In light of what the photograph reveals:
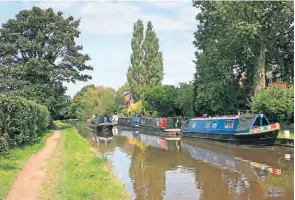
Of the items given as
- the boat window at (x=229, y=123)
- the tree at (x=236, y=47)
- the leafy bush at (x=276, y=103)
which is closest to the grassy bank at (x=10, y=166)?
the boat window at (x=229, y=123)

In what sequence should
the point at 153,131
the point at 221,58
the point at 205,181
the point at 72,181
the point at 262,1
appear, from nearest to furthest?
1. the point at 72,181
2. the point at 205,181
3. the point at 262,1
4. the point at 221,58
5. the point at 153,131

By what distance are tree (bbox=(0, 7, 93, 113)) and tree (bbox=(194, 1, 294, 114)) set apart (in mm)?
12679

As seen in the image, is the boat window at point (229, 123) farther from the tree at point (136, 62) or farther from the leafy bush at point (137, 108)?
the tree at point (136, 62)

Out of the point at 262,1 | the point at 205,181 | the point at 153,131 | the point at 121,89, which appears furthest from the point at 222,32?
the point at 121,89

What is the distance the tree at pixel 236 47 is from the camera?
85.5 ft

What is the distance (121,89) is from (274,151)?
77956 millimetres

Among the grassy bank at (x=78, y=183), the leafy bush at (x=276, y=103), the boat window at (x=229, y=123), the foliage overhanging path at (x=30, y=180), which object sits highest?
the leafy bush at (x=276, y=103)

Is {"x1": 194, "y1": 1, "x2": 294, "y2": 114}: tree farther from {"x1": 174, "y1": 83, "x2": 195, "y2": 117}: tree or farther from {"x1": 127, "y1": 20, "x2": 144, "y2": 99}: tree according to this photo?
{"x1": 127, "y1": 20, "x2": 144, "y2": 99}: tree

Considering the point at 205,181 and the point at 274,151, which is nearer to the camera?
the point at 205,181

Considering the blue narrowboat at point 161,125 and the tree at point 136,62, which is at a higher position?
the tree at point 136,62

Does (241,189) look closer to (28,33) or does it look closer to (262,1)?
(262,1)

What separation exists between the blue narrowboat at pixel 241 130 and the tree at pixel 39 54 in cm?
1505

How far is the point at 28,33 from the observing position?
117 ft

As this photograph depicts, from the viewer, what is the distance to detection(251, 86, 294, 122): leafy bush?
24.6m
